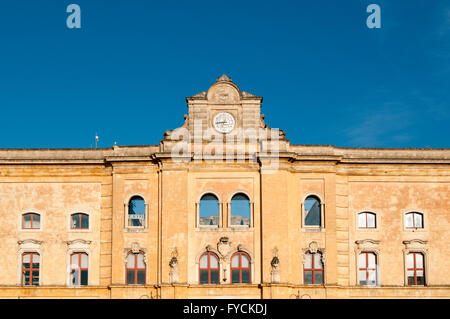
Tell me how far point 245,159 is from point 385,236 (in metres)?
9.95

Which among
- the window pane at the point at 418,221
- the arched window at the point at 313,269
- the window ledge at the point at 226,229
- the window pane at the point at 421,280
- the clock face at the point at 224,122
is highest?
the clock face at the point at 224,122

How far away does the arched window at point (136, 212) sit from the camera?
48438 millimetres

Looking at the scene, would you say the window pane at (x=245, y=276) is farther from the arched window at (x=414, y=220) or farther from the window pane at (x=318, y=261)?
the arched window at (x=414, y=220)

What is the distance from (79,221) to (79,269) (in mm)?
2984

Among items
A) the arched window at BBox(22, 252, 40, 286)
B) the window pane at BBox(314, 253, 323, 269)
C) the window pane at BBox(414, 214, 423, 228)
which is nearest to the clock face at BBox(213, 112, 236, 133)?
the window pane at BBox(314, 253, 323, 269)

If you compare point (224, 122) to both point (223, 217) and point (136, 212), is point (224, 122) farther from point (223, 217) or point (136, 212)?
point (136, 212)

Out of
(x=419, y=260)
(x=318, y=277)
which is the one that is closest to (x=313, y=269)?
(x=318, y=277)

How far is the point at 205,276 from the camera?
47344 millimetres

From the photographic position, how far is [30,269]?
48.2 meters

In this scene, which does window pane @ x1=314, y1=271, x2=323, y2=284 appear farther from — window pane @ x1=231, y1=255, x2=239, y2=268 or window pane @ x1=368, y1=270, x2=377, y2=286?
window pane @ x1=231, y1=255, x2=239, y2=268

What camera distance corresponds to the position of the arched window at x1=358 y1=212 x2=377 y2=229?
1925 inches

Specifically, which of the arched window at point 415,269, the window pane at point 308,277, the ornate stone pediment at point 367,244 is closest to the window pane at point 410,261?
the arched window at point 415,269

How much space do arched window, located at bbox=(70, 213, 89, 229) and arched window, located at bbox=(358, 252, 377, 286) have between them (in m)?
17.2
